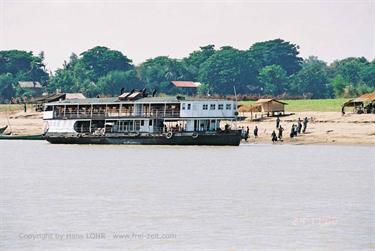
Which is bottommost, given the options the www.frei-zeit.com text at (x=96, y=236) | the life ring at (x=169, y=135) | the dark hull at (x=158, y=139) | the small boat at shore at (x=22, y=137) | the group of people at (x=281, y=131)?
the www.frei-zeit.com text at (x=96, y=236)

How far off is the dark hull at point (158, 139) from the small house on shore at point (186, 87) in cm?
7111

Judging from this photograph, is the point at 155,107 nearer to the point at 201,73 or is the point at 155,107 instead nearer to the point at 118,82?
the point at 118,82

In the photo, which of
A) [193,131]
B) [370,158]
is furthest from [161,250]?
[193,131]

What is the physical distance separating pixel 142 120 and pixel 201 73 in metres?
80.7

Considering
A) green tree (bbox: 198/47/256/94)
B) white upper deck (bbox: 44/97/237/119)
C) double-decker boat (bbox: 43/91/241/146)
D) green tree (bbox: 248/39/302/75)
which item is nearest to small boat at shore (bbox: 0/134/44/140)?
double-decker boat (bbox: 43/91/241/146)

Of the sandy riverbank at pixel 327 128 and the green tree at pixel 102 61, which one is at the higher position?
the green tree at pixel 102 61

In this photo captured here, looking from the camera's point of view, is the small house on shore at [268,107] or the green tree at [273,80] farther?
the green tree at [273,80]

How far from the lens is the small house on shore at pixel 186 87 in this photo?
6117 inches

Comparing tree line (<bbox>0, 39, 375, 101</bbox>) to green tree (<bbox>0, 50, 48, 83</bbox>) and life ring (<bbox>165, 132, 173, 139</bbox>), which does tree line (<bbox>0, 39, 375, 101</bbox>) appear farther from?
life ring (<bbox>165, 132, 173, 139</bbox>)

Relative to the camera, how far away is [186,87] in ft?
513

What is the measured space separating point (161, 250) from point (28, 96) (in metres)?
124

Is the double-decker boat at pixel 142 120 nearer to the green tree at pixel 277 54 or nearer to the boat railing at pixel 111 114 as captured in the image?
the boat railing at pixel 111 114

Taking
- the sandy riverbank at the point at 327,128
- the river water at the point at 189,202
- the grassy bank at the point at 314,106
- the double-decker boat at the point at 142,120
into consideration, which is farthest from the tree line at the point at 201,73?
the river water at the point at 189,202

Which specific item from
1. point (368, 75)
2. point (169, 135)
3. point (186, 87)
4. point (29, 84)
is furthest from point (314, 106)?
point (29, 84)
